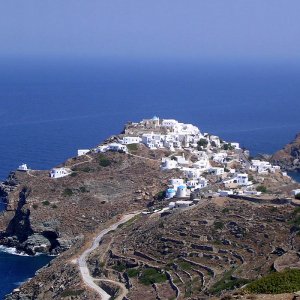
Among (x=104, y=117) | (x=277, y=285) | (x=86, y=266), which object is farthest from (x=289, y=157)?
(x=277, y=285)

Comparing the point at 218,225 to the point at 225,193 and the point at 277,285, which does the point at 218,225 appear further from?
the point at 277,285

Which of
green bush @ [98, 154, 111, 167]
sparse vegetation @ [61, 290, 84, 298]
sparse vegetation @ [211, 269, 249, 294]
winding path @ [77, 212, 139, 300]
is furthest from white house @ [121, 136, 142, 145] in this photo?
sparse vegetation @ [211, 269, 249, 294]

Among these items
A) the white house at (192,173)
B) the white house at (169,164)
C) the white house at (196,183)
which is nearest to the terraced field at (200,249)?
the white house at (196,183)

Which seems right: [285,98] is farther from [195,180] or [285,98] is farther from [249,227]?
[249,227]

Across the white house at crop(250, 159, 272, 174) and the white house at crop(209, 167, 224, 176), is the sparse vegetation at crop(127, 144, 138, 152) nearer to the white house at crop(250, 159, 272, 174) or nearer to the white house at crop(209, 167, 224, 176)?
the white house at crop(209, 167, 224, 176)

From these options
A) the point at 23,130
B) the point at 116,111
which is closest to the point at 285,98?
the point at 116,111
